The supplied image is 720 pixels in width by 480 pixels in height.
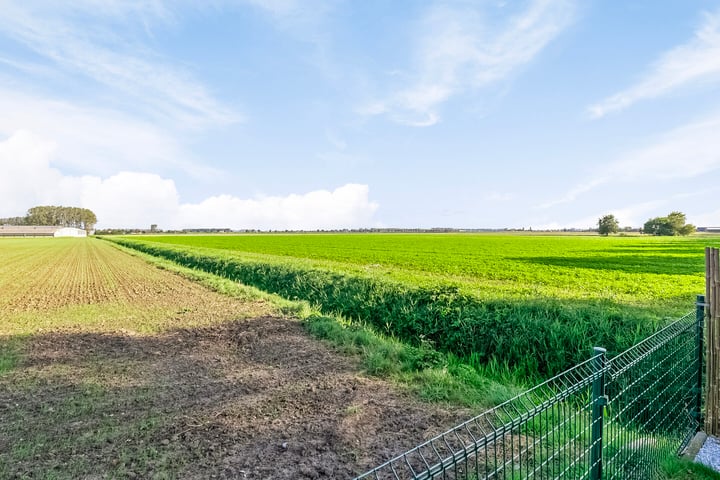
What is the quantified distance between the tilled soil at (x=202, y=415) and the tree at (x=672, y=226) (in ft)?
457

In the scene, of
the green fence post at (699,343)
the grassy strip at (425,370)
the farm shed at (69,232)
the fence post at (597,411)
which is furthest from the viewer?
the farm shed at (69,232)

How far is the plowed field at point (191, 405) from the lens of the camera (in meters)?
4.21

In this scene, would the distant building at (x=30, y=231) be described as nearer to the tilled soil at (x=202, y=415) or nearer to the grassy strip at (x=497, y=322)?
the grassy strip at (x=497, y=322)

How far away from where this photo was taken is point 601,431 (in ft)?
9.50

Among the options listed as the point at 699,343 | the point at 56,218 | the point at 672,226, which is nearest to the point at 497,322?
the point at 699,343

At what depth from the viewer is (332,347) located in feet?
27.8

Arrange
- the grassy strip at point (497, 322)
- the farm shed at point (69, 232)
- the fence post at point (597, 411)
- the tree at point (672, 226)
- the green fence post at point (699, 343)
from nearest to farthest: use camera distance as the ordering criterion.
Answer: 1. the fence post at point (597, 411)
2. the green fence post at point (699, 343)
3. the grassy strip at point (497, 322)
4. the tree at point (672, 226)
5. the farm shed at point (69, 232)

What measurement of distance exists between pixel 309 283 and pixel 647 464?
13563 mm

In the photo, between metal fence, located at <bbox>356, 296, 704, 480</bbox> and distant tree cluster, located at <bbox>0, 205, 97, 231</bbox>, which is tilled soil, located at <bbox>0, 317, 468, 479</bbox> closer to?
metal fence, located at <bbox>356, 296, 704, 480</bbox>

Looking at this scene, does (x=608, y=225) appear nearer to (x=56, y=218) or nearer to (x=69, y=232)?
(x=69, y=232)

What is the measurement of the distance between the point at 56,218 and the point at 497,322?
207165 mm

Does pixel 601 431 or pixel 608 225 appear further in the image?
pixel 608 225

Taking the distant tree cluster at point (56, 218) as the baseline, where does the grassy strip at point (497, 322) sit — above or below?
below

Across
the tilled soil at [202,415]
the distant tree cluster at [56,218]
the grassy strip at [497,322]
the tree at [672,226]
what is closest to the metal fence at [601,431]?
the tilled soil at [202,415]
